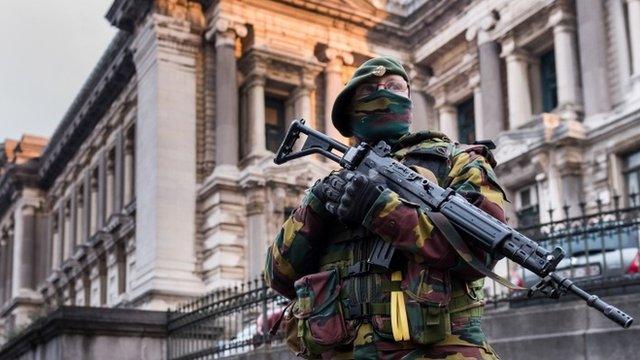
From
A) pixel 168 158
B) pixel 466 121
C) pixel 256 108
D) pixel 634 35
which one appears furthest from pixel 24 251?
pixel 634 35

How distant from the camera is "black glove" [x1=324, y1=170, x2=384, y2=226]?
136 inches

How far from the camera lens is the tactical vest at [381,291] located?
3.42m

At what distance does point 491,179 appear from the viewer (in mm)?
3666

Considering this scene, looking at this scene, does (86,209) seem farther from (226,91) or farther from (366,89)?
(366,89)

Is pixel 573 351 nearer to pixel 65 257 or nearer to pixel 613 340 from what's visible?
pixel 613 340

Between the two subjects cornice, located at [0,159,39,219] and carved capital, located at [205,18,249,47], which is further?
cornice, located at [0,159,39,219]

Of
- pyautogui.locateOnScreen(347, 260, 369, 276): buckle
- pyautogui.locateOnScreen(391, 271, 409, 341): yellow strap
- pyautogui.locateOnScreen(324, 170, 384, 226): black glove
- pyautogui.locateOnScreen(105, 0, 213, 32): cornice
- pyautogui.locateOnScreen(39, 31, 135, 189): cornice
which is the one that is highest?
pyautogui.locateOnScreen(105, 0, 213, 32): cornice

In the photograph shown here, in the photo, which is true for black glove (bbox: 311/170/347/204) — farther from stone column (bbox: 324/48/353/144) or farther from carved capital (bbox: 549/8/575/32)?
stone column (bbox: 324/48/353/144)

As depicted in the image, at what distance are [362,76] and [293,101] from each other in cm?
2889

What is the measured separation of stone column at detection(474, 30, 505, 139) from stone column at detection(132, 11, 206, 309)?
8069 millimetres

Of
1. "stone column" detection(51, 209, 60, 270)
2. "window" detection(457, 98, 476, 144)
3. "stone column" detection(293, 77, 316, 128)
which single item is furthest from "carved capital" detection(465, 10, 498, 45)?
"stone column" detection(51, 209, 60, 270)

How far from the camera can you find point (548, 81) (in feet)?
94.4

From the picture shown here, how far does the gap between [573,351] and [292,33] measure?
2411cm

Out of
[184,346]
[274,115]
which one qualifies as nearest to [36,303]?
[274,115]
